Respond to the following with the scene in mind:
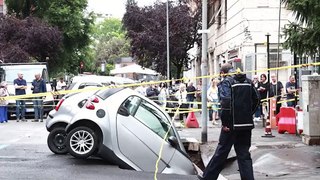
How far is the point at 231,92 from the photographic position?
693 cm

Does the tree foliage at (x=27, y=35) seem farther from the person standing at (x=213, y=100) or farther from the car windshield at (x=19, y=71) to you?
the person standing at (x=213, y=100)

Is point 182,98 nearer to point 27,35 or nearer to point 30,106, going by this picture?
point 30,106

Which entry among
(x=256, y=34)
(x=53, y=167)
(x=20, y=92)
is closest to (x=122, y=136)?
(x=53, y=167)

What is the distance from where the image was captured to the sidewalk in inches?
318

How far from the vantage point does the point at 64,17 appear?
4322cm

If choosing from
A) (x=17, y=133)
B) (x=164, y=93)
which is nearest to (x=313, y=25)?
(x=17, y=133)

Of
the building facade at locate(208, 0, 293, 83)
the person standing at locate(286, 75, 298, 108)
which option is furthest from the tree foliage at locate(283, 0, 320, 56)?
the building facade at locate(208, 0, 293, 83)

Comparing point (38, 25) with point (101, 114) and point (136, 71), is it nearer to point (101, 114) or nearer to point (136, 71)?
point (136, 71)

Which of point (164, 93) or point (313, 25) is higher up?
point (313, 25)

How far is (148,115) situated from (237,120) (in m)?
1.55

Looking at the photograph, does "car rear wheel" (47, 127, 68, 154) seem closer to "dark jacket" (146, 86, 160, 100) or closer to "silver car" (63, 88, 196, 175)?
"silver car" (63, 88, 196, 175)

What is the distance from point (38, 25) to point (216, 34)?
13.8 m

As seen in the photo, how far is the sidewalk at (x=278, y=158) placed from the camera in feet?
26.5

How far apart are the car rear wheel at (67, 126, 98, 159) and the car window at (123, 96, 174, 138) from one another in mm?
670
